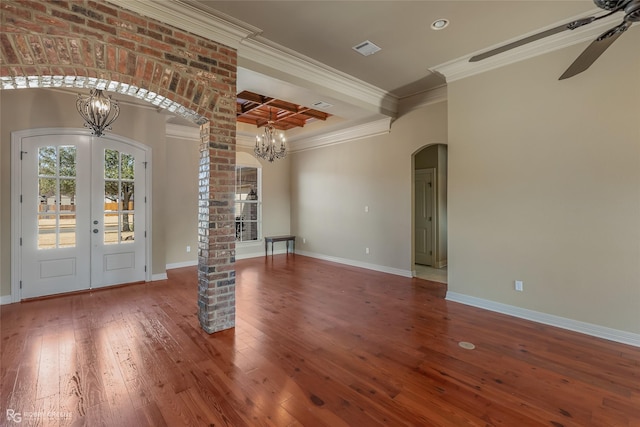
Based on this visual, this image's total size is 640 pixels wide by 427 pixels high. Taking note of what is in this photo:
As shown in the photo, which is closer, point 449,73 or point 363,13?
point 363,13

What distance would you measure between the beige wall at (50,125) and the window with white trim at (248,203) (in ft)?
7.90

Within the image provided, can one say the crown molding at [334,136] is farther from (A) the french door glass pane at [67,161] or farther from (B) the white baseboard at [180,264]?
(A) the french door glass pane at [67,161]

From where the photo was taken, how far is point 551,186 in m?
3.32

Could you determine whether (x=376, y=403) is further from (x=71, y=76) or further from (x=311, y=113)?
(x=311, y=113)

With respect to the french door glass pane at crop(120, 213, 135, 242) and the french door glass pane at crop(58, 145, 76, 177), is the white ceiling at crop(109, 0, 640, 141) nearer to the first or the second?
the french door glass pane at crop(58, 145, 76, 177)

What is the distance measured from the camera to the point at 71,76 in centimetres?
233

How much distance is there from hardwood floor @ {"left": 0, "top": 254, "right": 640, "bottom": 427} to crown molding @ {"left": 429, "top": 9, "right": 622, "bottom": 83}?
3.20 metres

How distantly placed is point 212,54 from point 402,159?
153 inches

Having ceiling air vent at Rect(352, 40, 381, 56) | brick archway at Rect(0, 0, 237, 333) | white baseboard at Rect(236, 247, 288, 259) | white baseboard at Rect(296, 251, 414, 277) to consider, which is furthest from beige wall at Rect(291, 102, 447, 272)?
brick archway at Rect(0, 0, 237, 333)

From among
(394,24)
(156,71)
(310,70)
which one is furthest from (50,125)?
(394,24)

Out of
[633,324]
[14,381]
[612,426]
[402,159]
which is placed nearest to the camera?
[612,426]

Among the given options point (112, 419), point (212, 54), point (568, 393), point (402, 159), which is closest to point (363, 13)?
point (212, 54)

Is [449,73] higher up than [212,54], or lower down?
higher up

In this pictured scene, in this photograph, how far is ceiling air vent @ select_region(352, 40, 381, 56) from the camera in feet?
11.5
